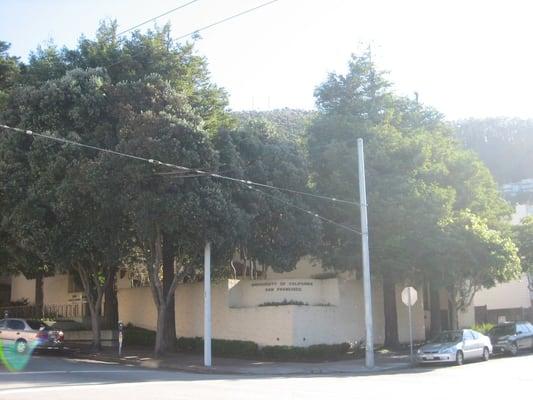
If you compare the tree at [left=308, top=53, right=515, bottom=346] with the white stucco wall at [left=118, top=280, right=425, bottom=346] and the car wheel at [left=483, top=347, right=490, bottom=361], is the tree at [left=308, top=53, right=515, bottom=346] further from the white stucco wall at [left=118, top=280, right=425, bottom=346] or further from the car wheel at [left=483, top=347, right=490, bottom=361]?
the car wheel at [left=483, top=347, right=490, bottom=361]

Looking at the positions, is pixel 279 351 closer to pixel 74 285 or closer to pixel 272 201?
pixel 272 201

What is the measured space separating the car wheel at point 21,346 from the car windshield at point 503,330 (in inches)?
869

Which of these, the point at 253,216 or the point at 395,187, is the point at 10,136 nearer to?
the point at 253,216

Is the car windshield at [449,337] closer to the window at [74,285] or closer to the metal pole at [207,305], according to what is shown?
the metal pole at [207,305]

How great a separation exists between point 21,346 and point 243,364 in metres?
9.20

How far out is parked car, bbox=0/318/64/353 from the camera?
25.6 m

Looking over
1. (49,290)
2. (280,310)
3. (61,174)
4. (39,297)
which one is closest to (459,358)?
(280,310)

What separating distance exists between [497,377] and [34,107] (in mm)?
19284

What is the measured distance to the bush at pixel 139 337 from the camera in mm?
32031

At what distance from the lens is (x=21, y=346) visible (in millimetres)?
25438

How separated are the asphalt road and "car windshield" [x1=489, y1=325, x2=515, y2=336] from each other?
1056cm

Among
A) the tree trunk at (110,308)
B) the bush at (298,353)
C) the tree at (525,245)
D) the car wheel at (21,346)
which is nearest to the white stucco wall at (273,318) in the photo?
the bush at (298,353)

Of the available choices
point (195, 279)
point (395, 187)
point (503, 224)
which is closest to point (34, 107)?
point (195, 279)

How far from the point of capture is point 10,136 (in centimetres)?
2447
